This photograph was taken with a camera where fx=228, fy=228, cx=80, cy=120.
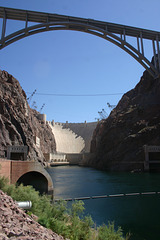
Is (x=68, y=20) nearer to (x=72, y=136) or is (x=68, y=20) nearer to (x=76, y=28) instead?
Answer: (x=76, y=28)

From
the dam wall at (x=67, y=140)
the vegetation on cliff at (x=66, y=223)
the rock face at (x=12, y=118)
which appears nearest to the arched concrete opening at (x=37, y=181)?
the vegetation on cliff at (x=66, y=223)

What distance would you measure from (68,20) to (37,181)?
13.8 meters

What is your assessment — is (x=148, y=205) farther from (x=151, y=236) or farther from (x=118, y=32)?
(x=118, y=32)

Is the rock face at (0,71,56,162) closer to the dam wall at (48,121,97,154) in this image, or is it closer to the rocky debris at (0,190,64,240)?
the rocky debris at (0,190,64,240)

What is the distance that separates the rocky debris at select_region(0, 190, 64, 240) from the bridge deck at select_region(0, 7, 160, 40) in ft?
41.9

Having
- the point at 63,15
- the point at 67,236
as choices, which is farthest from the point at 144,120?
the point at 67,236

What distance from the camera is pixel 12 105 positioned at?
55219 millimetres

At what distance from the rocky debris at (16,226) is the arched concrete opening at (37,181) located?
13037mm

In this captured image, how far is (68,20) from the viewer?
1708 centimetres

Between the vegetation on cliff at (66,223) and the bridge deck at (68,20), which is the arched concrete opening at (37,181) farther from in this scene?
the bridge deck at (68,20)

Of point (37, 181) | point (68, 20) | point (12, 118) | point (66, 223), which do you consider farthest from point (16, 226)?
point (12, 118)

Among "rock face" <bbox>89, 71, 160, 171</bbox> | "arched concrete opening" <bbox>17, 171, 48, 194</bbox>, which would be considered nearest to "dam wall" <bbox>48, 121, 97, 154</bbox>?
"rock face" <bbox>89, 71, 160, 171</bbox>

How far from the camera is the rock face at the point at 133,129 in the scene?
160ft

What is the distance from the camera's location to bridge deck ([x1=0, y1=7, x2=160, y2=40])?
1541cm
